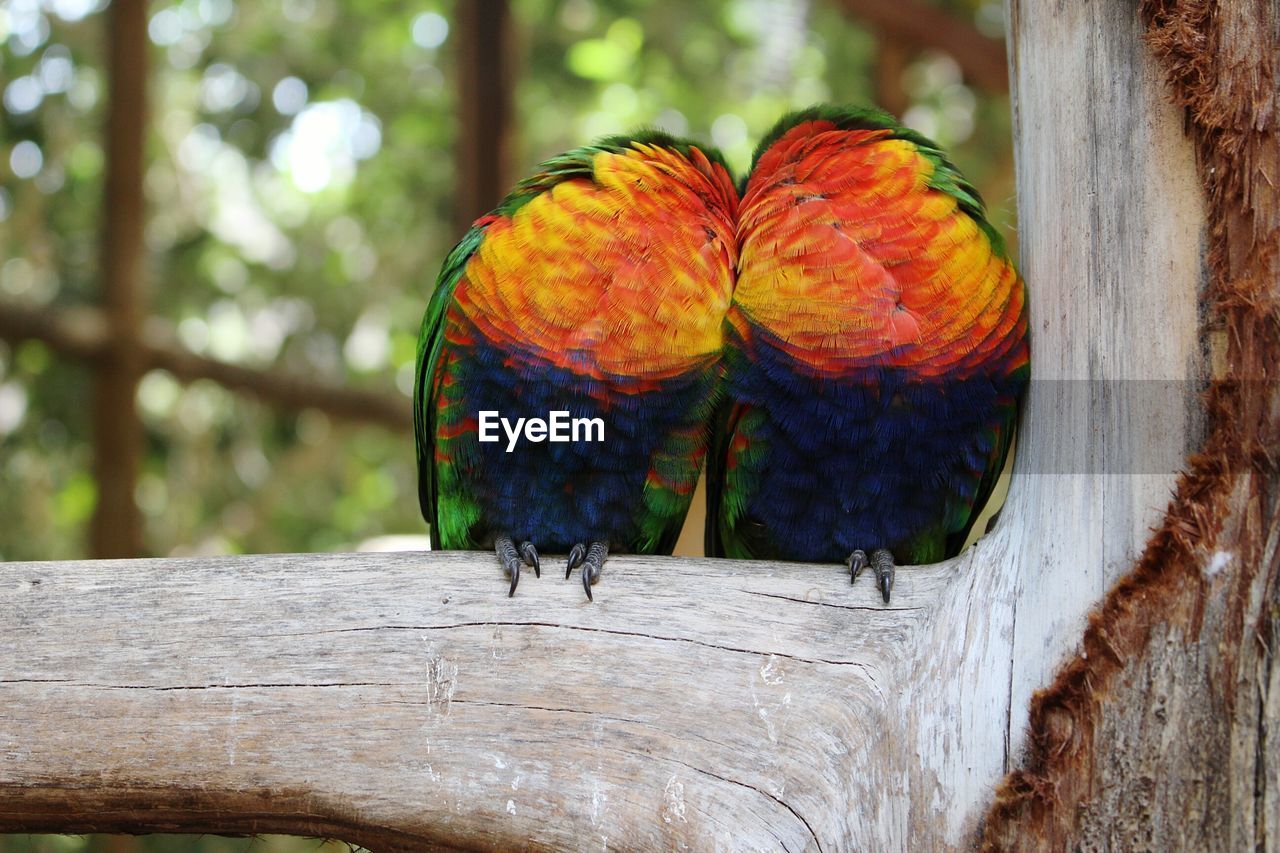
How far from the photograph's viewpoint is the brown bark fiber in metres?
1.49

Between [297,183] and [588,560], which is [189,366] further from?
[588,560]

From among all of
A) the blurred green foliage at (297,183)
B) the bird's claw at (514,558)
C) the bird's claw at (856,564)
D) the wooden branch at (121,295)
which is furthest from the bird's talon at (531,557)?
the blurred green foliage at (297,183)

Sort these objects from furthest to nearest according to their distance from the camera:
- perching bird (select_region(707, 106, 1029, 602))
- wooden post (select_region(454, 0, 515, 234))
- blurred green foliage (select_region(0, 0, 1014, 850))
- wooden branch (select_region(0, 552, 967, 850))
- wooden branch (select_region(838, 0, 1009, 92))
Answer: blurred green foliage (select_region(0, 0, 1014, 850)) → wooden branch (select_region(838, 0, 1009, 92)) → wooden post (select_region(454, 0, 515, 234)) → perching bird (select_region(707, 106, 1029, 602)) → wooden branch (select_region(0, 552, 967, 850))

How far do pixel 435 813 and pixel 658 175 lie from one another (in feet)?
4.35

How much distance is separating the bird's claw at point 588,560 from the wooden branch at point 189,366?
10.8 ft

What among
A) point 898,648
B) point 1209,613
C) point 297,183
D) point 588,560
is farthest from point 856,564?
point 297,183

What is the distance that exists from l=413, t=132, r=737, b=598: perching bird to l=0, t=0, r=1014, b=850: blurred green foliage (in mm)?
3411

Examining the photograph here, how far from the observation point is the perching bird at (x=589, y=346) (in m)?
2.09

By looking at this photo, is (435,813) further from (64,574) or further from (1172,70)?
(1172,70)

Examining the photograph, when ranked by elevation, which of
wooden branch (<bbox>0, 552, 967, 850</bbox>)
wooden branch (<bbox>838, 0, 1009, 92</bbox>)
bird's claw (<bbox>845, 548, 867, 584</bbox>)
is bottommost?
wooden branch (<bbox>0, 552, 967, 850</bbox>)

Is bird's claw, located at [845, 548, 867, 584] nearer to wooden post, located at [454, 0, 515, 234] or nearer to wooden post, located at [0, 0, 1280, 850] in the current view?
wooden post, located at [0, 0, 1280, 850]

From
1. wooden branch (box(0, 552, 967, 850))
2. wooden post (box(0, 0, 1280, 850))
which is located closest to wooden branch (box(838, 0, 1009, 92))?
wooden post (box(0, 0, 1280, 850))

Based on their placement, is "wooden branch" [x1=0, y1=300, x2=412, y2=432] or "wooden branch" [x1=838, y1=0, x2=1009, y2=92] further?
"wooden branch" [x1=838, y1=0, x2=1009, y2=92]

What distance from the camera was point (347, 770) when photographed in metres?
1.80
